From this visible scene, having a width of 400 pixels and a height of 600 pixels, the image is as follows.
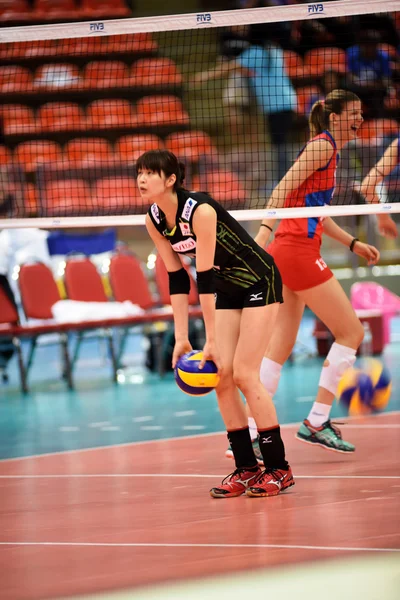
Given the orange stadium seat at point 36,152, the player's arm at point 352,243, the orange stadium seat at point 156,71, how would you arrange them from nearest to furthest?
the player's arm at point 352,243 → the orange stadium seat at point 36,152 → the orange stadium seat at point 156,71

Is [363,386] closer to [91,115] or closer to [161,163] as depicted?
[161,163]

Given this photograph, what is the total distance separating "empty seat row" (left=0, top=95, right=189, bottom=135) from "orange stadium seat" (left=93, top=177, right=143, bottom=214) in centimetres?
246

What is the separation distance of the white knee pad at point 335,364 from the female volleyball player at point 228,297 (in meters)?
1.11

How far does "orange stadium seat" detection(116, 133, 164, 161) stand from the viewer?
1557 cm

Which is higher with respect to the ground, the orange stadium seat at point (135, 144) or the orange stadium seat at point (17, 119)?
the orange stadium seat at point (17, 119)

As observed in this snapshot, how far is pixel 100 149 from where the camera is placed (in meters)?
15.7

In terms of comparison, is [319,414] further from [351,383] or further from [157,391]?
[157,391]

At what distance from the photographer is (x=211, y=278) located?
195 inches

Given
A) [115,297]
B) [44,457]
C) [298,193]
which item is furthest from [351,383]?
[115,297]

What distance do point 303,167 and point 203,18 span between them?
1412 mm

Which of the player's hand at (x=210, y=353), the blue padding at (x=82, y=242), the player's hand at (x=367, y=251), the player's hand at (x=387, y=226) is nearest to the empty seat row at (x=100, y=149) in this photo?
the blue padding at (x=82, y=242)

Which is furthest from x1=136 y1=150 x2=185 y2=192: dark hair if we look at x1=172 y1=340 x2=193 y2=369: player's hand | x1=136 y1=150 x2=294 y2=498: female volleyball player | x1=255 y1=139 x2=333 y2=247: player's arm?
x1=255 y1=139 x2=333 y2=247: player's arm

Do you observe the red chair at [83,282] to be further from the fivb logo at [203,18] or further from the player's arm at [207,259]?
the player's arm at [207,259]

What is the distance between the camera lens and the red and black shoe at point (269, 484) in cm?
514
